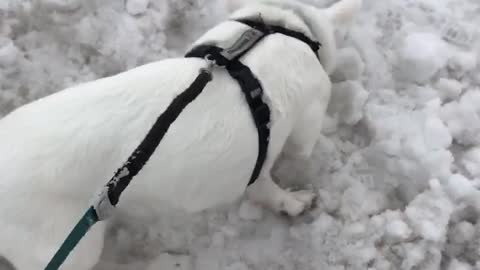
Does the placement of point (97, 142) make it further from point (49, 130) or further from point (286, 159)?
point (286, 159)

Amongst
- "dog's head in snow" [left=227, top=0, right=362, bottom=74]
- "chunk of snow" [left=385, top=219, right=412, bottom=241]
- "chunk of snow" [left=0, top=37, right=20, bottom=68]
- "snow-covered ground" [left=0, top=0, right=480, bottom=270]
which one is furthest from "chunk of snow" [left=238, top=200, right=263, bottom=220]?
"chunk of snow" [left=0, top=37, right=20, bottom=68]

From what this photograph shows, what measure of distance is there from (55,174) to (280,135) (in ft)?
2.66

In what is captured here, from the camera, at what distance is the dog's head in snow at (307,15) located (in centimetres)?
238

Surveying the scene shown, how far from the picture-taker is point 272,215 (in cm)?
272

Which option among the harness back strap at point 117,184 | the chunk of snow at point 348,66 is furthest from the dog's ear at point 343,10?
the harness back strap at point 117,184

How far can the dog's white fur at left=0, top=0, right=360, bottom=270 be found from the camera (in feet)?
6.12

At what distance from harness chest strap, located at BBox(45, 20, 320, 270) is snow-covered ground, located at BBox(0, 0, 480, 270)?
1.72 ft

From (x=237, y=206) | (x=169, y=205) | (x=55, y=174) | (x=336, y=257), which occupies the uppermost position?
(x=55, y=174)

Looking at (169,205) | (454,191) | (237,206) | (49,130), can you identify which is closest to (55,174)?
(49,130)

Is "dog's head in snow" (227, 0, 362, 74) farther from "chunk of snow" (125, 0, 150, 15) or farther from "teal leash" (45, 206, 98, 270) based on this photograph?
"teal leash" (45, 206, 98, 270)

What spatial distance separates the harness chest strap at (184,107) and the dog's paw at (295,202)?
0.43 m

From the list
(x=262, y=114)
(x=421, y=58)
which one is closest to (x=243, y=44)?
(x=262, y=114)

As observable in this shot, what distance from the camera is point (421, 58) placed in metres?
3.05

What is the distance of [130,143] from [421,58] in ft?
5.65
